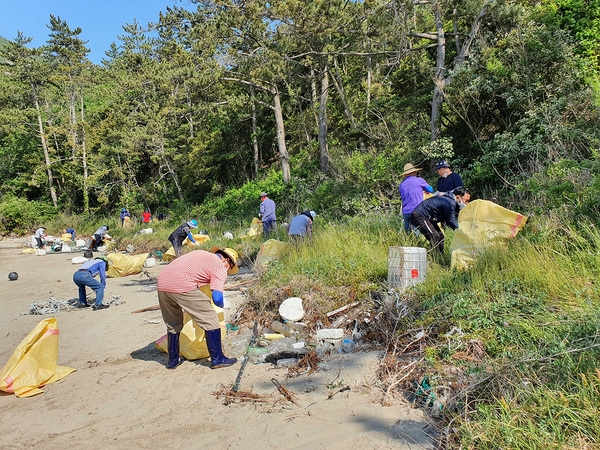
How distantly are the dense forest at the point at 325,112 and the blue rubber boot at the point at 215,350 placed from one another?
15.3 feet

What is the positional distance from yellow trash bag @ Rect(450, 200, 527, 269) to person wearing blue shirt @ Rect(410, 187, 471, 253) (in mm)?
527

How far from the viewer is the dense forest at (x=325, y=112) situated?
374 inches

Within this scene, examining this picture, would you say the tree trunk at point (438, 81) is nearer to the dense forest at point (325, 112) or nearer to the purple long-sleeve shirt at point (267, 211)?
the dense forest at point (325, 112)

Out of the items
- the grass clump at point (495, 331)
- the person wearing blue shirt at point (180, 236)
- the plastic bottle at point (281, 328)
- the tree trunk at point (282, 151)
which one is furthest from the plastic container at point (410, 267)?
the tree trunk at point (282, 151)

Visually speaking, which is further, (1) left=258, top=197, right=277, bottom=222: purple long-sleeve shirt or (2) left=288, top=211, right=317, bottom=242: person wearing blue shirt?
(1) left=258, top=197, right=277, bottom=222: purple long-sleeve shirt

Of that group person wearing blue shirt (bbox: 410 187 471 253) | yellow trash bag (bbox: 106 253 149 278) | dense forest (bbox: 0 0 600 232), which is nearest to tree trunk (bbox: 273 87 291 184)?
dense forest (bbox: 0 0 600 232)

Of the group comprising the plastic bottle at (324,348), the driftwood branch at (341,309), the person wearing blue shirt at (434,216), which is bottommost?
the plastic bottle at (324,348)

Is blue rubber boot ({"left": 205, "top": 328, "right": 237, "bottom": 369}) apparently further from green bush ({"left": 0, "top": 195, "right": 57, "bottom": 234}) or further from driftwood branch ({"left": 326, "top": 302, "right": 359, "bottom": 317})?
green bush ({"left": 0, "top": 195, "right": 57, "bottom": 234})

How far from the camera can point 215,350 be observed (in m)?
4.71

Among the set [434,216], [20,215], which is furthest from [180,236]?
[20,215]

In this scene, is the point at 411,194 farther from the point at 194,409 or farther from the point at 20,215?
the point at 20,215

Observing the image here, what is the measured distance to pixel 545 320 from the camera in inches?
144

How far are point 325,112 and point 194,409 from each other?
598 inches

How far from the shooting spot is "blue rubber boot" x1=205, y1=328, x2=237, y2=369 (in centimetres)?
470
